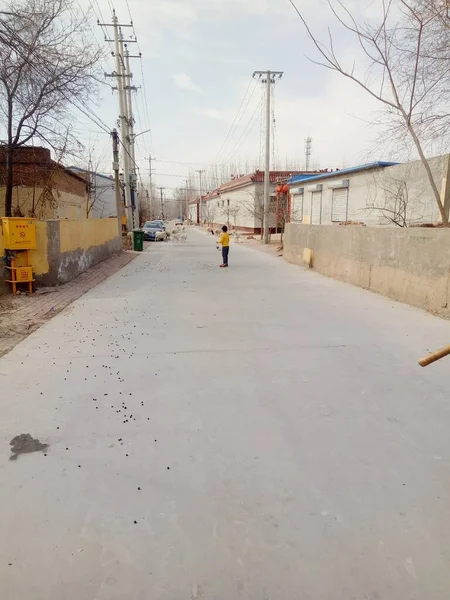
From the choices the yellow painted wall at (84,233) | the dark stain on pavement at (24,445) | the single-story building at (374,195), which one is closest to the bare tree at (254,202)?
the single-story building at (374,195)

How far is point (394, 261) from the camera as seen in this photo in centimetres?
848

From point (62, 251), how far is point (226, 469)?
900 centimetres

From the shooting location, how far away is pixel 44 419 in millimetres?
3461

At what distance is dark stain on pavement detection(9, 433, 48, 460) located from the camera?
9.75 feet

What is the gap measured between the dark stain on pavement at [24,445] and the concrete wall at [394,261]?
6398mm

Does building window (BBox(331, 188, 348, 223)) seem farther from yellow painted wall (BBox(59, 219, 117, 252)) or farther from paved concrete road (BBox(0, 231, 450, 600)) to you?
paved concrete road (BBox(0, 231, 450, 600))

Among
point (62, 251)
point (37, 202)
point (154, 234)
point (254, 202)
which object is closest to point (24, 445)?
point (62, 251)

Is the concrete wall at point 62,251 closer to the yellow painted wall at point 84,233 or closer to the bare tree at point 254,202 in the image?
the yellow painted wall at point 84,233

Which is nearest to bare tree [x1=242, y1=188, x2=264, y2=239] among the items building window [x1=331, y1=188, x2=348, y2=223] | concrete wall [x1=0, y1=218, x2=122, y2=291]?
building window [x1=331, y1=188, x2=348, y2=223]

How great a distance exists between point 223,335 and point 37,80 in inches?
460

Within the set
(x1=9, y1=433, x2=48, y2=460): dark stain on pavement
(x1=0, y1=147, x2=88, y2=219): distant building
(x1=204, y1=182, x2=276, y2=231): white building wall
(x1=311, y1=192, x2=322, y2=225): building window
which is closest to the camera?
(x1=9, y1=433, x2=48, y2=460): dark stain on pavement

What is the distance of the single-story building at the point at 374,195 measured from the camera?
14055 millimetres

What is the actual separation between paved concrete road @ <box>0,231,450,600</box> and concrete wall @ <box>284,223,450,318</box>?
1.78 meters

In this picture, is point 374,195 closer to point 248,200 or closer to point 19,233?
point 19,233
